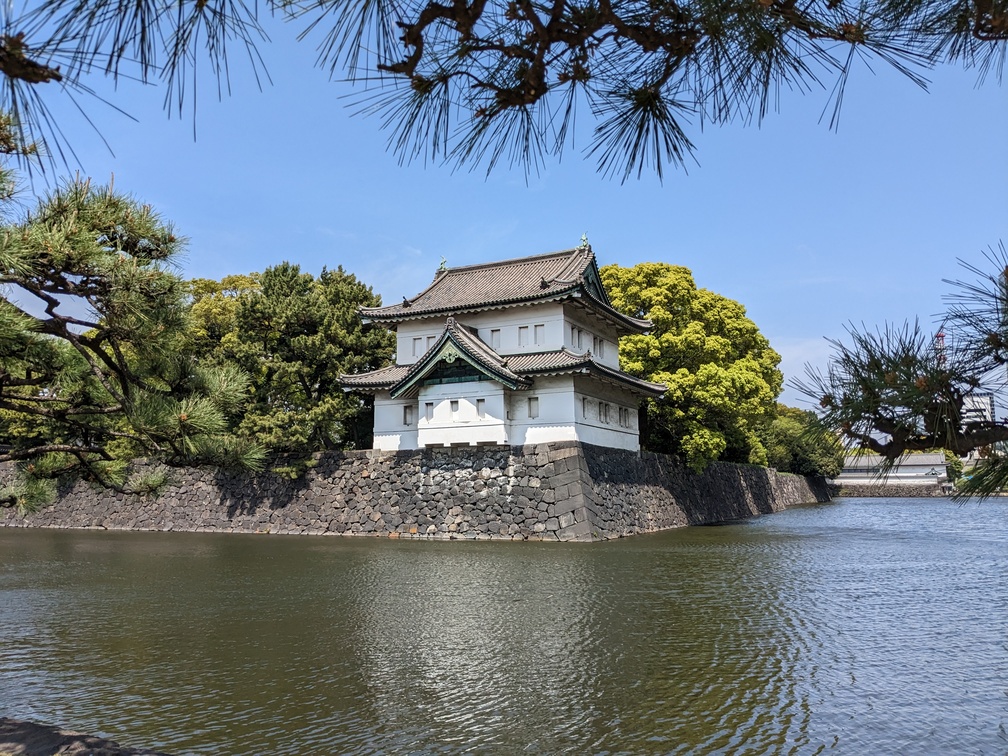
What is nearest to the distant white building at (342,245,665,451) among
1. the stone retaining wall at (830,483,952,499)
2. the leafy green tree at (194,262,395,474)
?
the leafy green tree at (194,262,395,474)

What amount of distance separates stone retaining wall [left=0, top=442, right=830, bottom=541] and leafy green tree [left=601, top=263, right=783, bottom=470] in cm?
159

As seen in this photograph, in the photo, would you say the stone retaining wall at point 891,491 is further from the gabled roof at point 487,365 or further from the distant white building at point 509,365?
the gabled roof at point 487,365

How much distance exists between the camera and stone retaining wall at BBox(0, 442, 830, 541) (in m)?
19.4

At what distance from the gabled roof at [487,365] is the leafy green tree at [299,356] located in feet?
5.42

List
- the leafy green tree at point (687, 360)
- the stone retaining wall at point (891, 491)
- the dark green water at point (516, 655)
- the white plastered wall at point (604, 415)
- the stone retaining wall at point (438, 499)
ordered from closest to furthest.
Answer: the dark green water at point (516, 655), the stone retaining wall at point (438, 499), the white plastered wall at point (604, 415), the leafy green tree at point (687, 360), the stone retaining wall at point (891, 491)

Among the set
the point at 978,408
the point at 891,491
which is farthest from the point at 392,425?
the point at 891,491

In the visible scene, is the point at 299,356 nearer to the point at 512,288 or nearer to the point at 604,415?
the point at 512,288

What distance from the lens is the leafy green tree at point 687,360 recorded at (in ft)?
81.6

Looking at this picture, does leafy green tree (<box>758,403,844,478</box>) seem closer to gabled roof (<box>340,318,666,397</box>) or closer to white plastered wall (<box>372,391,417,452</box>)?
gabled roof (<box>340,318,666,397</box>)

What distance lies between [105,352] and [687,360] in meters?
23.0

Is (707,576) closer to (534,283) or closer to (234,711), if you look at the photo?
(234,711)

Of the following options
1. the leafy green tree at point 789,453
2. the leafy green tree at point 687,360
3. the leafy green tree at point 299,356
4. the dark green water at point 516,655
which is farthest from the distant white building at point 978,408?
the leafy green tree at point 789,453

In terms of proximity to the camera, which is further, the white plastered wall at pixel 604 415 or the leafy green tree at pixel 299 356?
the leafy green tree at pixel 299 356

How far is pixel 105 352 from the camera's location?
4.56 meters
